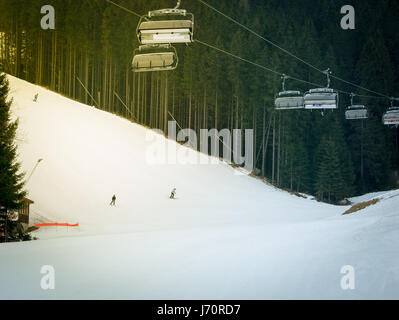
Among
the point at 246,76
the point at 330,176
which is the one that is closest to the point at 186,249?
the point at 330,176

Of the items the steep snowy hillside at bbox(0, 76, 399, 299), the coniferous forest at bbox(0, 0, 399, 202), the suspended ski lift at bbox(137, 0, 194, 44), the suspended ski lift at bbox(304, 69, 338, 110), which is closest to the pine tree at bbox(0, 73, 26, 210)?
the steep snowy hillside at bbox(0, 76, 399, 299)

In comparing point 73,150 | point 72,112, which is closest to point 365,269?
point 73,150

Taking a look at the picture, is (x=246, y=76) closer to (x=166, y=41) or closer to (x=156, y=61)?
(x=156, y=61)

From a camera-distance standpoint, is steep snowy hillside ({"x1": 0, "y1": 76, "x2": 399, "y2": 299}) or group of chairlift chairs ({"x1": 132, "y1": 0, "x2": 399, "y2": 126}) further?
group of chairlift chairs ({"x1": 132, "y1": 0, "x2": 399, "y2": 126})

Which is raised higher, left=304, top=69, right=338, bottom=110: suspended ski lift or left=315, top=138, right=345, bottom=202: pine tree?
left=304, top=69, right=338, bottom=110: suspended ski lift

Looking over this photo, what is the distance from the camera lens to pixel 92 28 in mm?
49344

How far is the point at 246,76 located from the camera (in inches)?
1667

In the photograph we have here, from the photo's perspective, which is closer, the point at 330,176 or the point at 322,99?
the point at 322,99

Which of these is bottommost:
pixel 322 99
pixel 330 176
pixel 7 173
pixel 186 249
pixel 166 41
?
pixel 330 176

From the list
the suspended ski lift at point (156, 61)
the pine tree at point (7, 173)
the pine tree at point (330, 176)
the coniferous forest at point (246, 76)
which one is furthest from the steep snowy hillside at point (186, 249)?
the coniferous forest at point (246, 76)

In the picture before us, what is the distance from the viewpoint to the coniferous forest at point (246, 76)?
41938mm

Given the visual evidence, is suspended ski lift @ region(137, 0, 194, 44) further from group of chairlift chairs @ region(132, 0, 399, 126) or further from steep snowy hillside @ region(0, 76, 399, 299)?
steep snowy hillside @ region(0, 76, 399, 299)

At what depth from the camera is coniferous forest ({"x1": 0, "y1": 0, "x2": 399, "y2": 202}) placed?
41938 mm

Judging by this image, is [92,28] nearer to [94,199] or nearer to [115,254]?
[94,199]
